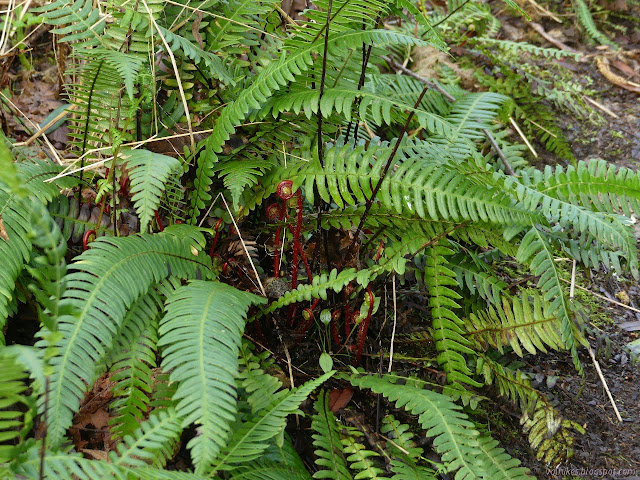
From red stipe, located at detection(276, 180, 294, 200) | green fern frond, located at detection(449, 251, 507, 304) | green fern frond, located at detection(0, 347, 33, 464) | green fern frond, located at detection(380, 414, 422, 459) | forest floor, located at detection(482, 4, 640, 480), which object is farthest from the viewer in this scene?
green fern frond, located at detection(449, 251, 507, 304)

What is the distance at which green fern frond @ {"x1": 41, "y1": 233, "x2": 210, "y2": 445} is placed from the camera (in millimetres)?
1566

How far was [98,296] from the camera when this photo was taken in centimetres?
172

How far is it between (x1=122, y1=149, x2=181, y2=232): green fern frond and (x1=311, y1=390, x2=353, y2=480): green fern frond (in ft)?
2.80

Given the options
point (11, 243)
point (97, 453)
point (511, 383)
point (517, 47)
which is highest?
point (517, 47)

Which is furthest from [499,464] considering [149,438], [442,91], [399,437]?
[442,91]

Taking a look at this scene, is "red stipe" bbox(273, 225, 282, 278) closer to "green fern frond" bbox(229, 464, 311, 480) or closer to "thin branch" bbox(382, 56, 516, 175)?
"green fern frond" bbox(229, 464, 311, 480)

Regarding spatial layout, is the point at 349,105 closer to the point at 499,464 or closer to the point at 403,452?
the point at 403,452

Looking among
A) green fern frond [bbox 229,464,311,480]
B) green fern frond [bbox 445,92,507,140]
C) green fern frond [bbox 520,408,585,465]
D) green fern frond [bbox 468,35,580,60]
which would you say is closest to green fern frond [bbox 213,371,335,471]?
green fern frond [bbox 229,464,311,480]

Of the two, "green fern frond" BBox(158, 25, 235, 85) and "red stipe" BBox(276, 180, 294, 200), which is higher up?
"green fern frond" BBox(158, 25, 235, 85)

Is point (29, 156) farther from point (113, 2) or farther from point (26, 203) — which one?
point (113, 2)

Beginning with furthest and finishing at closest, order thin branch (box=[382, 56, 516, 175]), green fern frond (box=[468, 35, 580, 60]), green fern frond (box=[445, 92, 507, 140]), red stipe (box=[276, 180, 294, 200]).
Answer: green fern frond (box=[468, 35, 580, 60])
thin branch (box=[382, 56, 516, 175])
green fern frond (box=[445, 92, 507, 140])
red stipe (box=[276, 180, 294, 200])

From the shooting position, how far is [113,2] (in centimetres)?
248

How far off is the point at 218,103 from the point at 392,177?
906 millimetres

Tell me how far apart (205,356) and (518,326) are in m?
1.19
